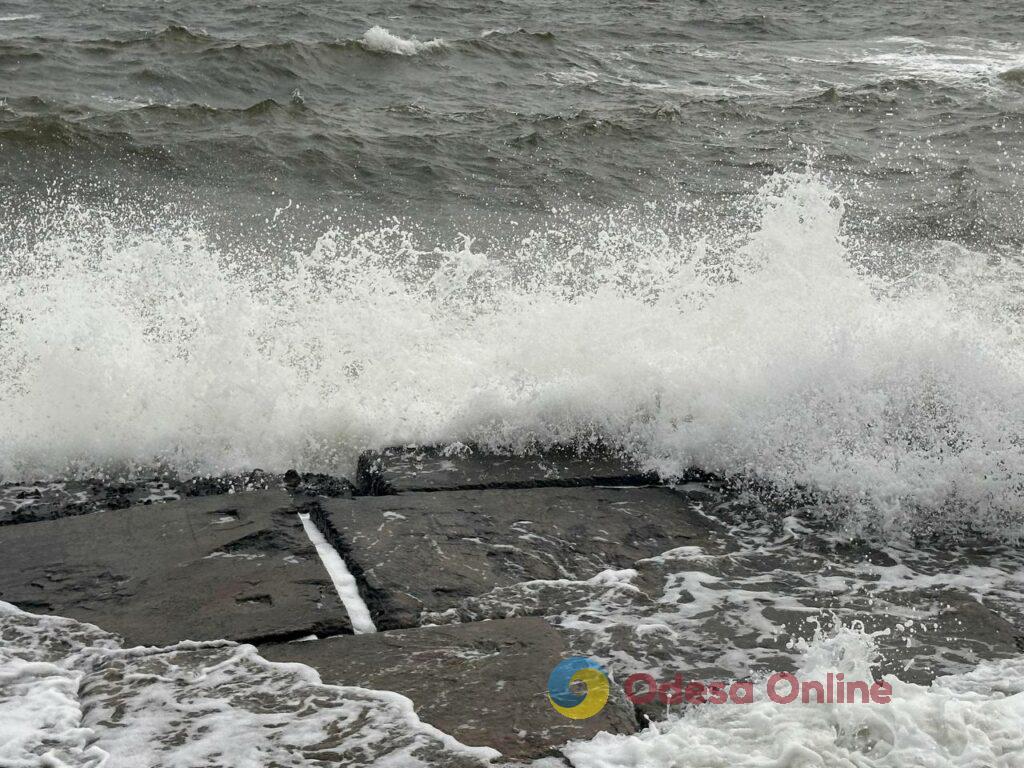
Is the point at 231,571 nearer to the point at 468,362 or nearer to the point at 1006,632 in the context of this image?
the point at 468,362

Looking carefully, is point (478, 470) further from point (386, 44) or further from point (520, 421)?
point (386, 44)

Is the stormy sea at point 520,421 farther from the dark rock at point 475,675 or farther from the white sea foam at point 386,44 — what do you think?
the white sea foam at point 386,44

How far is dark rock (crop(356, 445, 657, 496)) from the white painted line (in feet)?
1.47

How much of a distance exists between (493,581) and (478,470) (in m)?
0.89

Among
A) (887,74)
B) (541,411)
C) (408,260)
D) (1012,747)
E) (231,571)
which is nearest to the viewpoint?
→ (1012,747)

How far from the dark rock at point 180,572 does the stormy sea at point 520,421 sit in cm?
2

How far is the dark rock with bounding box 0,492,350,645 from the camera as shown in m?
3.01

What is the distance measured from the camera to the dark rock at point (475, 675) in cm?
251

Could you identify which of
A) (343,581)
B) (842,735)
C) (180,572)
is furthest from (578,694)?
(180,572)

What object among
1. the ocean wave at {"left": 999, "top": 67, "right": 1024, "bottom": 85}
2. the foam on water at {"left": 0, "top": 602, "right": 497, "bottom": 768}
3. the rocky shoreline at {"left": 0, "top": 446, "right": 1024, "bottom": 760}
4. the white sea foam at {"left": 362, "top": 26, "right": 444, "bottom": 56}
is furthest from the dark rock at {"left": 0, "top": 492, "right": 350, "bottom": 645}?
the ocean wave at {"left": 999, "top": 67, "right": 1024, "bottom": 85}

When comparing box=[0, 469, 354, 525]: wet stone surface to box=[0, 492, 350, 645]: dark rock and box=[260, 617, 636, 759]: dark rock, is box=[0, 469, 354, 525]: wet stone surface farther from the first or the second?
box=[260, 617, 636, 759]: dark rock

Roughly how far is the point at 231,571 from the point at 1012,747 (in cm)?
220

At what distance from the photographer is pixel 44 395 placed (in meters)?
4.54

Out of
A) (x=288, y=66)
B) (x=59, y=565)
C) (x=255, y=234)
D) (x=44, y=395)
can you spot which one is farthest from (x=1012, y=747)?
(x=288, y=66)
